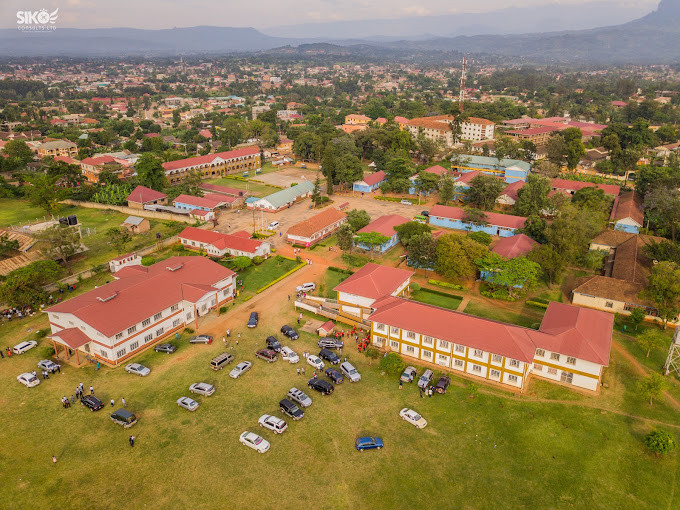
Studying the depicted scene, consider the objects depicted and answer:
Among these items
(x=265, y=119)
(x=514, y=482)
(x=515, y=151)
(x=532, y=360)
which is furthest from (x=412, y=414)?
(x=265, y=119)

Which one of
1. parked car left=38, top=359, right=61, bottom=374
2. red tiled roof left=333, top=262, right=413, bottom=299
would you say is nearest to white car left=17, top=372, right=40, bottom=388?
parked car left=38, top=359, right=61, bottom=374

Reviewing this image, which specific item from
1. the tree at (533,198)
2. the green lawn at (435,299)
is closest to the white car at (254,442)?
the green lawn at (435,299)

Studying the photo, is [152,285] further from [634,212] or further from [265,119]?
[265,119]

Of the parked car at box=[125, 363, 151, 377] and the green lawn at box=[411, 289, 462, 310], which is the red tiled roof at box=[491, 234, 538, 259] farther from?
the parked car at box=[125, 363, 151, 377]

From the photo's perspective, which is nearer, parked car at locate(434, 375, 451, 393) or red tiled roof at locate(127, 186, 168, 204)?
parked car at locate(434, 375, 451, 393)

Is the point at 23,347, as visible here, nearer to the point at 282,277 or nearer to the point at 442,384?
the point at 282,277

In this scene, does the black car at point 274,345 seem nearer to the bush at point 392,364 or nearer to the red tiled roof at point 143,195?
the bush at point 392,364
